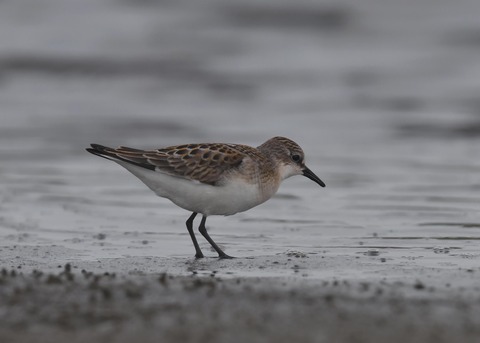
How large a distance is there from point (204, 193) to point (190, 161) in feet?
1.11

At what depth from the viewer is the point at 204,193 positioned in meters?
8.19

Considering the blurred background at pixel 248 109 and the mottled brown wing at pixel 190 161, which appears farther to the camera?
the blurred background at pixel 248 109

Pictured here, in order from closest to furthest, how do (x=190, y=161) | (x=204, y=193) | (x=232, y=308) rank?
1. (x=232, y=308)
2. (x=204, y=193)
3. (x=190, y=161)

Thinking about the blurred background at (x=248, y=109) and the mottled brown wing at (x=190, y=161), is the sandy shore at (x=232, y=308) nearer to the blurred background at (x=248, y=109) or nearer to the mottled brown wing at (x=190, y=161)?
the mottled brown wing at (x=190, y=161)

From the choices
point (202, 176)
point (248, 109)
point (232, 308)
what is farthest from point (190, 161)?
point (248, 109)

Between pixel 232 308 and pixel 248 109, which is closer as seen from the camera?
pixel 232 308

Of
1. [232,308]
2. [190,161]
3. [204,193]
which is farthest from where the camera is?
[190,161]

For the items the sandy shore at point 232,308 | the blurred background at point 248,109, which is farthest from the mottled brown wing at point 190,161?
the sandy shore at point 232,308

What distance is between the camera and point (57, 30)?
2462 cm

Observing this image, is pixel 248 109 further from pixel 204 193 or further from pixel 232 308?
pixel 232 308

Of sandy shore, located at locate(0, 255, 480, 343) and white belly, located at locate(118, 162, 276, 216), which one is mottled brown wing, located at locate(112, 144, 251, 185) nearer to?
white belly, located at locate(118, 162, 276, 216)

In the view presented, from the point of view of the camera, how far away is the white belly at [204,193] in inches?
323

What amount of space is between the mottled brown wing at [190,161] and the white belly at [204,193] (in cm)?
6

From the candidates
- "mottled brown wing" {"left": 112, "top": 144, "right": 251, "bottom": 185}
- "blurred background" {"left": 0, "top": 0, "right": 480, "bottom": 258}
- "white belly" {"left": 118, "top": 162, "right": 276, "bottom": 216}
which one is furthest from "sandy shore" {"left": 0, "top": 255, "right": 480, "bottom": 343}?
"blurred background" {"left": 0, "top": 0, "right": 480, "bottom": 258}
